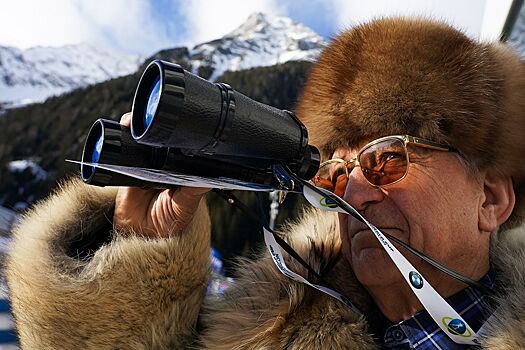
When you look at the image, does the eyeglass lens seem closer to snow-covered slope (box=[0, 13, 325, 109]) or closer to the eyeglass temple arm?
the eyeglass temple arm

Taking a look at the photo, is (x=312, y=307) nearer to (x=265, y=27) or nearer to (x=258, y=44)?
(x=258, y=44)

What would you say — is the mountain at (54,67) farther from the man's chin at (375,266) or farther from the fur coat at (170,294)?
the man's chin at (375,266)

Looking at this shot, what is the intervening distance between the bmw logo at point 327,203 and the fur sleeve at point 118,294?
35cm

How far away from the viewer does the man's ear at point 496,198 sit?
1149mm

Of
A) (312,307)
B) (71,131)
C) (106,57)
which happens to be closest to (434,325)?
(312,307)

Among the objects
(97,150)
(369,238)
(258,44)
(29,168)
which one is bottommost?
(258,44)

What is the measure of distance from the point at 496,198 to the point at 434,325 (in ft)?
1.07

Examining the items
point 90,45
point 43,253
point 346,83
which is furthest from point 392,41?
point 90,45

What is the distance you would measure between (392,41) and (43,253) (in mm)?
937

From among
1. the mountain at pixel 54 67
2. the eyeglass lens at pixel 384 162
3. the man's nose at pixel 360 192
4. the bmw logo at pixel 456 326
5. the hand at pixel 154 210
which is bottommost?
the mountain at pixel 54 67

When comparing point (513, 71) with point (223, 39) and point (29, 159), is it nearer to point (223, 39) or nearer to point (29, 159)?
point (29, 159)

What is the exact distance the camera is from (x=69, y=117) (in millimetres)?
19078

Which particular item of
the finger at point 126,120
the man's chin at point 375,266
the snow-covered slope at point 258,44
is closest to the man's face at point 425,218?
the man's chin at point 375,266

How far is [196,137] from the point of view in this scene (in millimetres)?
718
